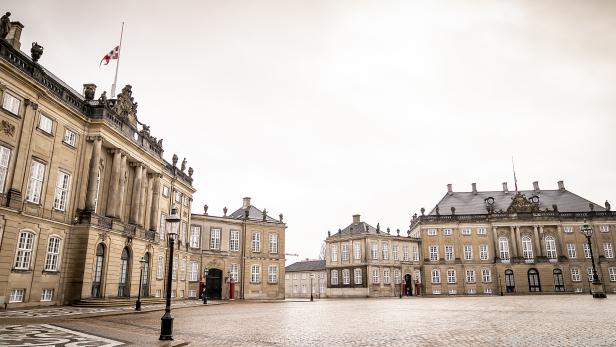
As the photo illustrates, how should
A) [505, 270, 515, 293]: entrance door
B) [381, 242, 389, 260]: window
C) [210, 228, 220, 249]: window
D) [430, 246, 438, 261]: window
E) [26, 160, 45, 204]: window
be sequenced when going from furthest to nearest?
1. [430, 246, 438, 261]: window
2. [381, 242, 389, 260]: window
3. [505, 270, 515, 293]: entrance door
4. [210, 228, 220, 249]: window
5. [26, 160, 45, 204]: window

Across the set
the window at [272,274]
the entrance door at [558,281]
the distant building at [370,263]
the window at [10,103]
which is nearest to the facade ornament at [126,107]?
the window at [10,103]

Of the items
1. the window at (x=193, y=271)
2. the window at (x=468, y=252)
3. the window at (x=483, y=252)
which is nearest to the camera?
the window at (x=193, y=271)

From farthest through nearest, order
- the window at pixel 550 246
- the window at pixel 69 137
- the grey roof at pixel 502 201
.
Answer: the grey roof at pixel 502 201 → the window at pixel 550 246 → the window at pixel 69 137

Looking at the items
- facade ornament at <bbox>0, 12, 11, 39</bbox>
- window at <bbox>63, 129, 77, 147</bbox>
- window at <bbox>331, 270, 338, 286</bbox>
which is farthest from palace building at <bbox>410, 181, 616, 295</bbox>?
facade ornament at <bbox>0, 12, 11, 39</bbox>

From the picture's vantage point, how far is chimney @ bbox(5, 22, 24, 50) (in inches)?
922

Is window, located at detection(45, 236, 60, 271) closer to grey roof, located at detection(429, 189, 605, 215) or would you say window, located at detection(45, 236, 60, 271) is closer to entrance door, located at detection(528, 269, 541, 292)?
grey roof, located at detection(429, 189, 605, 215)

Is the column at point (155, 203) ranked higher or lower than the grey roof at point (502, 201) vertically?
lower

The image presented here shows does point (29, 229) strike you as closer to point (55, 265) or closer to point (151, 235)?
point (55, 265)

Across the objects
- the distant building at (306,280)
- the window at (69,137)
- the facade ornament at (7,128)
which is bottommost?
the distant building at (306,280)

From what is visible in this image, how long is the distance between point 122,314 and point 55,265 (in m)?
7.02

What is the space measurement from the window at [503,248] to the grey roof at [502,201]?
5.46m

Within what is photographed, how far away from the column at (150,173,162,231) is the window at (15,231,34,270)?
1297 centimetres

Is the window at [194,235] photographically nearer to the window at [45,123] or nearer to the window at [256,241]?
the window at [256,241]

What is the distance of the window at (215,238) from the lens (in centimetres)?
4828
